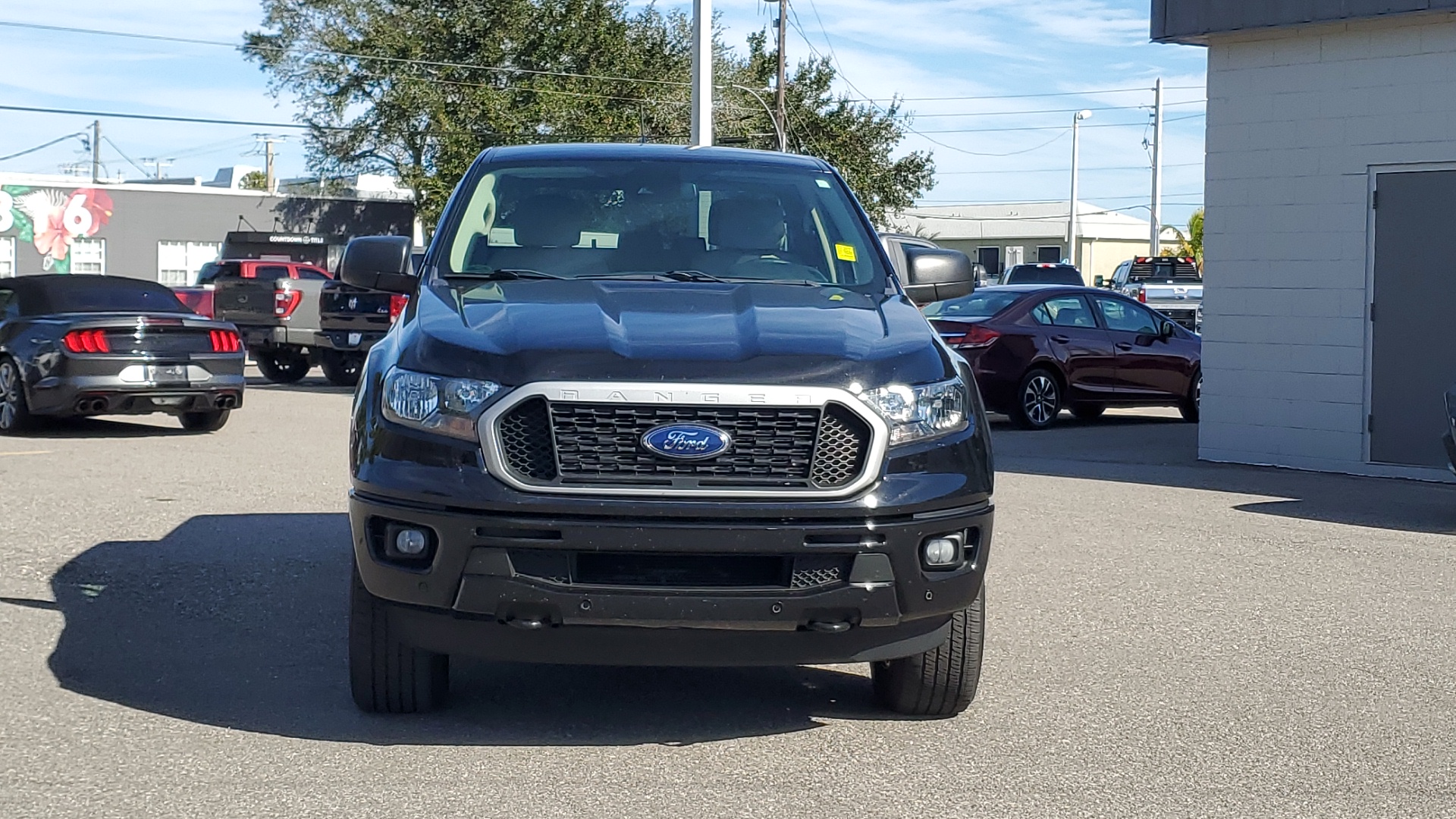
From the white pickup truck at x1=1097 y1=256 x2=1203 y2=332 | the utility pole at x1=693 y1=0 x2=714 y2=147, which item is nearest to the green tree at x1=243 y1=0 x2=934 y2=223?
the white pickup truck at x1=1097 y1=256 x2=1203 y2=332

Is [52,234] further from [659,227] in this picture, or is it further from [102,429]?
[659,227]

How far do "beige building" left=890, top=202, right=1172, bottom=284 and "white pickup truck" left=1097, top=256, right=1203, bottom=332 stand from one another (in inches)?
1399

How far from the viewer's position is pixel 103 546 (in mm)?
8594

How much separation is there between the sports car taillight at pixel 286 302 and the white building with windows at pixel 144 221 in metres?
24.4

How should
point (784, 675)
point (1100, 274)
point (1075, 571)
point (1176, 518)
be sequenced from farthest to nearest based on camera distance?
1. point (1100, 274)
2. point (1176, 518)
3. point (1075, 571)
4. point (784, 675)

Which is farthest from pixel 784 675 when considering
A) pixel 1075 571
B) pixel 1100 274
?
pixel 1100 274

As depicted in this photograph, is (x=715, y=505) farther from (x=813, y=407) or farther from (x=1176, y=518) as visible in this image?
(x=1176, y=518)

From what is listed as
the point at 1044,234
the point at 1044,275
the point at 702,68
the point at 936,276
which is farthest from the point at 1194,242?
the point at 936,276

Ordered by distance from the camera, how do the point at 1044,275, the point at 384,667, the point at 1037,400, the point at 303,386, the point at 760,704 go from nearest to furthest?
the point at 384,667
the point at 760,704
the point at 1037,400
the point at 303,386
the point at 1044,275

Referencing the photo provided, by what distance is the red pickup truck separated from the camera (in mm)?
25328

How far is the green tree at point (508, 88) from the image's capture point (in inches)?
1884

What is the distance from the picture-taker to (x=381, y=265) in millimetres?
6156

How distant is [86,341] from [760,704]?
35.5ft

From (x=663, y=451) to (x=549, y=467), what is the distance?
0.31 meters
